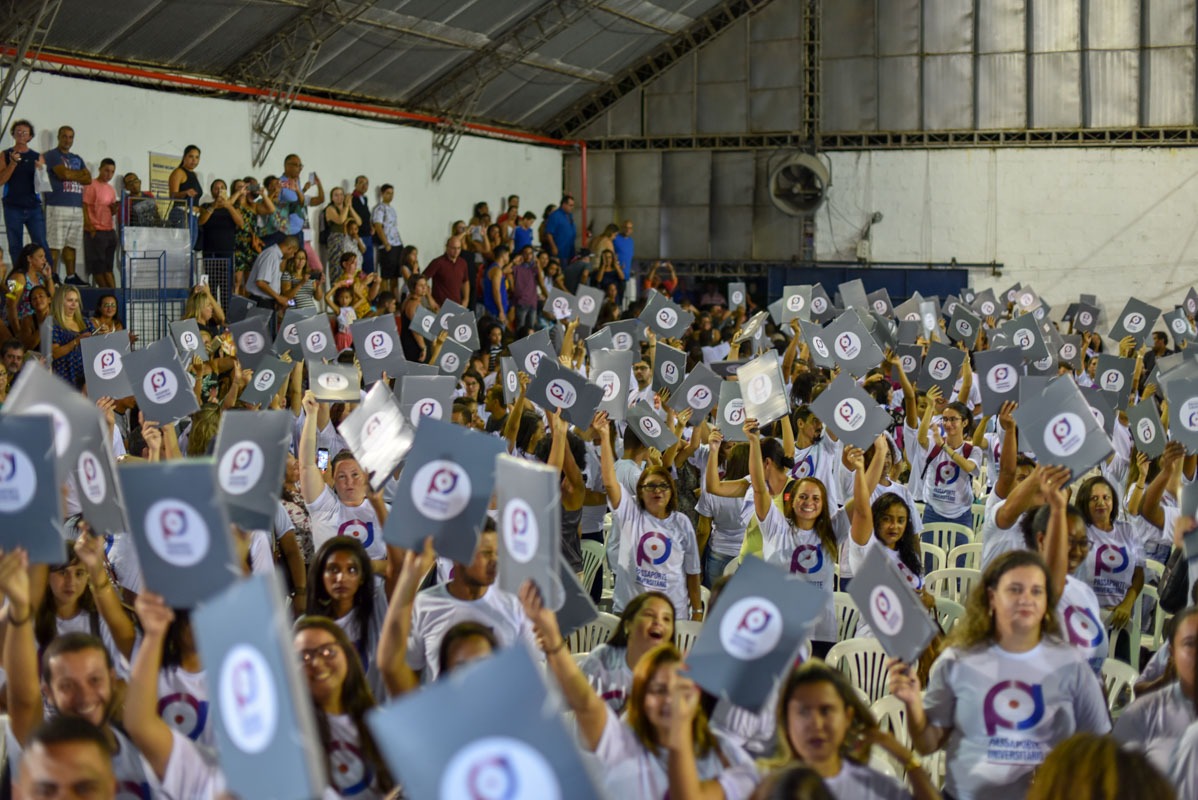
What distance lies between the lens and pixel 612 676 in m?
4.77

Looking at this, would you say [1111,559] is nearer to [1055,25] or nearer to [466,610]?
[466,610]

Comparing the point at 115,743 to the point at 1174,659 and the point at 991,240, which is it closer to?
the point at 1174,659

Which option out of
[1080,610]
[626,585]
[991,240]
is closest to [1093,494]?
[1080,610]

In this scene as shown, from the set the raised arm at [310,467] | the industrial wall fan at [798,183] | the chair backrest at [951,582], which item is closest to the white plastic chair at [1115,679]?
the chair backrest at [951,582]

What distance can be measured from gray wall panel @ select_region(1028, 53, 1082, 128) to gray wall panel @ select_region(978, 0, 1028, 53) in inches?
18.2

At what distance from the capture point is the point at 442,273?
59.9 feet

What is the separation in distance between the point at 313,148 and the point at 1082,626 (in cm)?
1565

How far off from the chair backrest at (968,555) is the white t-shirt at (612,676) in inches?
133

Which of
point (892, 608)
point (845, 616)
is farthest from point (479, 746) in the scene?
point (845, 616)

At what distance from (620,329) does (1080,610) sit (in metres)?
7.58

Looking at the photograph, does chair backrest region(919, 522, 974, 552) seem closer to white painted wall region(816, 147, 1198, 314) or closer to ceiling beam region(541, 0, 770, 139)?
white painted wall region(816, 147, 1198, 314)

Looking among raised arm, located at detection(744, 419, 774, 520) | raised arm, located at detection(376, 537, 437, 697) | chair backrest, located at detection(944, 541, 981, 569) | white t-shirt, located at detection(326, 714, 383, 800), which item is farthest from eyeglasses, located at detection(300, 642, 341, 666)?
chair backrest, located at detection(944, 541, 981, 569)

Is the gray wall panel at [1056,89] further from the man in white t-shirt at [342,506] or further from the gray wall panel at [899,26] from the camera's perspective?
Answer: the man in white t-shirt at [342,506]

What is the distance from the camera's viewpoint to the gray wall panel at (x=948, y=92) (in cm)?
2419
